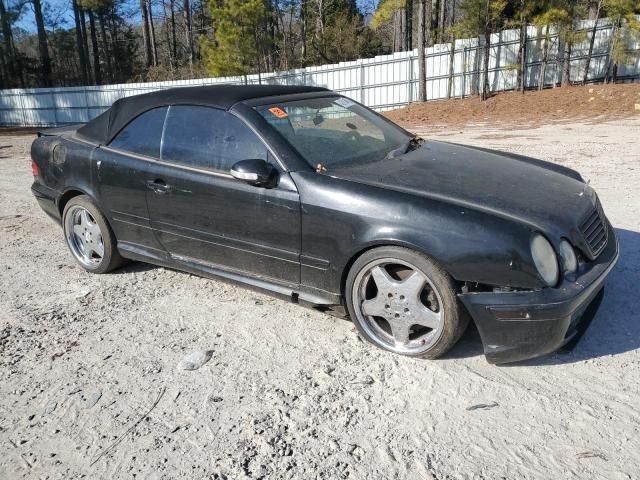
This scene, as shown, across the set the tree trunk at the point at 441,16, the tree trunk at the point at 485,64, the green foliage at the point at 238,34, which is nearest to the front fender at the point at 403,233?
the tree trunk at the point at 485,64

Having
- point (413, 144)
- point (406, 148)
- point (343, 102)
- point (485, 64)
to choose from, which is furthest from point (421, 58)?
point (406, 148)

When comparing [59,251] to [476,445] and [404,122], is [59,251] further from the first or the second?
[404,122]

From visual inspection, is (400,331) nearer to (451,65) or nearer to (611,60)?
(451,65)

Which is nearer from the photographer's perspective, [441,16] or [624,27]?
[624,27]

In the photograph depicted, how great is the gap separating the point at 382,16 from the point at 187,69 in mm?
18321

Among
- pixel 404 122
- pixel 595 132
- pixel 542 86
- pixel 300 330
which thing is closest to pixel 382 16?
pixel 404 122

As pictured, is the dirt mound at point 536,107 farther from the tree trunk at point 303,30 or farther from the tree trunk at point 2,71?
the tree trunk at point 2,71

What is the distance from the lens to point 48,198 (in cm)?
477

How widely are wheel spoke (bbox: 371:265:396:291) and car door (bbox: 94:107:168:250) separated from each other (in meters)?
1.84

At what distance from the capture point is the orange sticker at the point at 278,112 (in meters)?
3.59

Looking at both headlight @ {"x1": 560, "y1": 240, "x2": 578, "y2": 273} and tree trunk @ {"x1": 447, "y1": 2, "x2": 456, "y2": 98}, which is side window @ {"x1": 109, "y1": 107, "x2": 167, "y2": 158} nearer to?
Result: headlight @ {"x1": 560, "y1": 240, "x2": 578, "y2": 273}

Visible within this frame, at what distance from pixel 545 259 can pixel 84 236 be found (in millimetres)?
3711

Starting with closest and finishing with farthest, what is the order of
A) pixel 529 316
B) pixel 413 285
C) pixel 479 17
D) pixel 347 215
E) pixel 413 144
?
pixel 529 316
pixel 413 285
pixel 347 215
pixel 413 144
pixel 479 17

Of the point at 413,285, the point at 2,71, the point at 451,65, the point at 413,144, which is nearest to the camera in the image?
the point at 413,285
